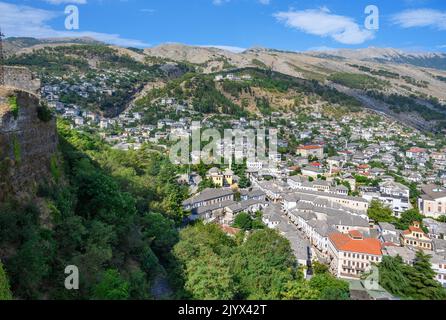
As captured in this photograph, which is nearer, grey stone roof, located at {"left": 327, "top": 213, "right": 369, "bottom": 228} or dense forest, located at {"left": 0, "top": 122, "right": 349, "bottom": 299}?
dense forest, located at {"left": 0, "top": 122, "right": 349, "bottom": 299}

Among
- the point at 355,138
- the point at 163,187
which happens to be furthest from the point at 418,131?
the point at 163,187

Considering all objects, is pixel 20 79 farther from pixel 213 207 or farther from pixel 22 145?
pixel 213 207

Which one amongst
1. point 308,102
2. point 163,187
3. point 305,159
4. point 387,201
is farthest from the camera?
point 308,102

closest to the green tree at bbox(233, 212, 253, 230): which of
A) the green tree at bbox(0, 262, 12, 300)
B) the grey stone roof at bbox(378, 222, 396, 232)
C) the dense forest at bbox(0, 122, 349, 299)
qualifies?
the dense forest at bbox(0, 122, 349, 299)

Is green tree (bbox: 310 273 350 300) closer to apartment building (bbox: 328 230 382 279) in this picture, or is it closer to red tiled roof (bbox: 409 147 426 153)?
apartment building (bbox: 328 230 382 279)

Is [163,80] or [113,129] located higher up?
[163,80]

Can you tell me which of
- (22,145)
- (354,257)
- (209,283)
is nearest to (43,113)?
(22,145)

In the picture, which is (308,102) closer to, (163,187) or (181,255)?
(163,187)

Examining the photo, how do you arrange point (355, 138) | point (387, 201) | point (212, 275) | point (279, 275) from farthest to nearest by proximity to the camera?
point (355, 138) → point (387, 201) → point (279, 275) → point (212, 275)

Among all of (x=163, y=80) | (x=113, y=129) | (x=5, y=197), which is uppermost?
(x=163, y=80)
